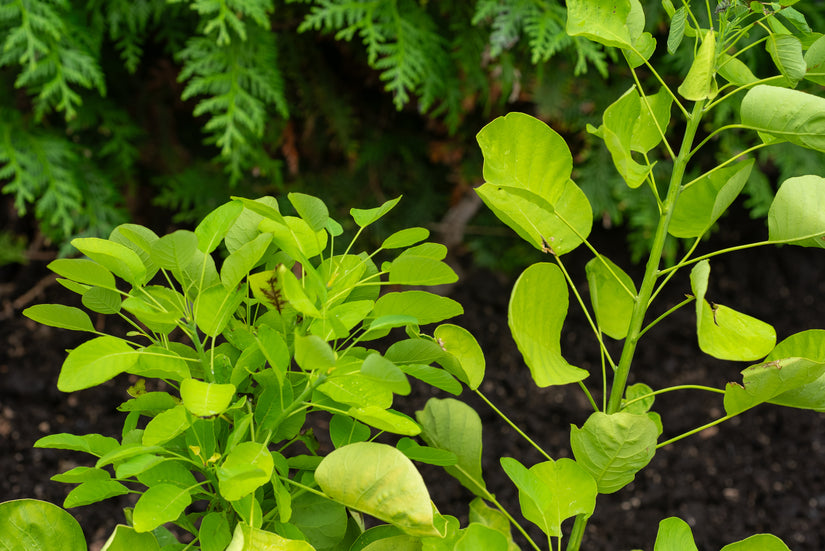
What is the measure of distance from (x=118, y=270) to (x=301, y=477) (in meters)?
0.28

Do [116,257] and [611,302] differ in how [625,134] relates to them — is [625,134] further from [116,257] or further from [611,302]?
[116,257]

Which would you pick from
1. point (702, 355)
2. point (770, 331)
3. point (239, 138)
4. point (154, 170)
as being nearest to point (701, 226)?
point (770, 331)

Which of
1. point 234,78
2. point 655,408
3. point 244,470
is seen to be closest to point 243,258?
point 244,470

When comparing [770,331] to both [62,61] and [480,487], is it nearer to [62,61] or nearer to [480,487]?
[480,487]

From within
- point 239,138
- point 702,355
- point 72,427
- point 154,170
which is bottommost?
point 702,355

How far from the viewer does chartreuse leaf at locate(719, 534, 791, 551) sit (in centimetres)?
61

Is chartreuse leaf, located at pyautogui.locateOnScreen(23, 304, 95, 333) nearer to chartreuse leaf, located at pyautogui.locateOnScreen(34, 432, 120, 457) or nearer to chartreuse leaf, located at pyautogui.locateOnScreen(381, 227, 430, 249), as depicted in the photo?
chartreuse leaf, located at pyautogui.locateOnScreen(34, 432, 120, 457)

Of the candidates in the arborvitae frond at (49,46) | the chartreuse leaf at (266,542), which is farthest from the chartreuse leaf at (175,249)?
the arborvitae frond at (49,46)

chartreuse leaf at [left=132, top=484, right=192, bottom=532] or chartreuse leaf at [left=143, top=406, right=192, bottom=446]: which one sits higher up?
chartreuse leaf at [left=143, top=406, right=192, bottom=446]

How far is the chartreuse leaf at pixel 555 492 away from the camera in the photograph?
0.60 metres

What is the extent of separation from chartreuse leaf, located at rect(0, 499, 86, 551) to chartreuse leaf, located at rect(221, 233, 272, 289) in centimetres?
A: 27

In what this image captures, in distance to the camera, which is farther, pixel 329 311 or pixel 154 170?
pixel 154 170

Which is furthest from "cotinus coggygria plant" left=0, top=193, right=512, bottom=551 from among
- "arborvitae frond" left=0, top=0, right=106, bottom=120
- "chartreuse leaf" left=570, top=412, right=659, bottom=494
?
"arborvitae frond" left=0, top=0, right=106, bottom=120

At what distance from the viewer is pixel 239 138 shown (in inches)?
59.6
